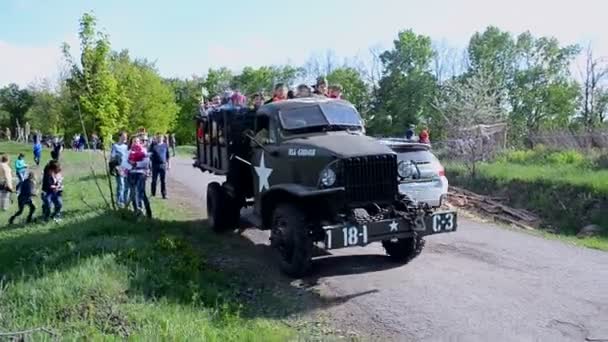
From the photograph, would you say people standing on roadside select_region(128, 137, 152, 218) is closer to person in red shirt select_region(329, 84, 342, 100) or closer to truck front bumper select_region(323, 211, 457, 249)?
person in red shirt select_region(329, 84, 342, 100)

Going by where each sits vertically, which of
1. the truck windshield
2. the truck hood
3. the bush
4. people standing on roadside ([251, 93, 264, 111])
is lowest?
the bush

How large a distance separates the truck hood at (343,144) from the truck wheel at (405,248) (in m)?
1.57

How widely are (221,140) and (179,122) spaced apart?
220ft

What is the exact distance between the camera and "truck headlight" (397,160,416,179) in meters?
9.20

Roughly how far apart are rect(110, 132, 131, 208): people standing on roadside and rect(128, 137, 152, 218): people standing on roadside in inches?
30.3

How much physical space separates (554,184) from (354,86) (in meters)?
50.4

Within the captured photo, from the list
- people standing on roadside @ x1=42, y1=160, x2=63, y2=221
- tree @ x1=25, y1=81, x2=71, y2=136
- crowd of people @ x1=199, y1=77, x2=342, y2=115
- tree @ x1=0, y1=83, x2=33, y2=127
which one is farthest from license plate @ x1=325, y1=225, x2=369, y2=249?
tree @ x1=0, y1=83, x2=33, y2=127

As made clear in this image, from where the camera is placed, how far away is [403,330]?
6637mm

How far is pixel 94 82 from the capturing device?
13805mm

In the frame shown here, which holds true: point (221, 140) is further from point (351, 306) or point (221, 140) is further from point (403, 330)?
point (403, 330)

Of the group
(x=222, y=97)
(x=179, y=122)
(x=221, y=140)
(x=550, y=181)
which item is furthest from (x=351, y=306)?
(x=179, y=122)

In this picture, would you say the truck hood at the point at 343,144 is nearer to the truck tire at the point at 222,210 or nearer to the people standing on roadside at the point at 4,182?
the truck tire at the point at 222,210

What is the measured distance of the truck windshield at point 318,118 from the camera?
9477 mm

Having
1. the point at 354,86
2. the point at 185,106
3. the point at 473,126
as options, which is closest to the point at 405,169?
the point at 473,126
